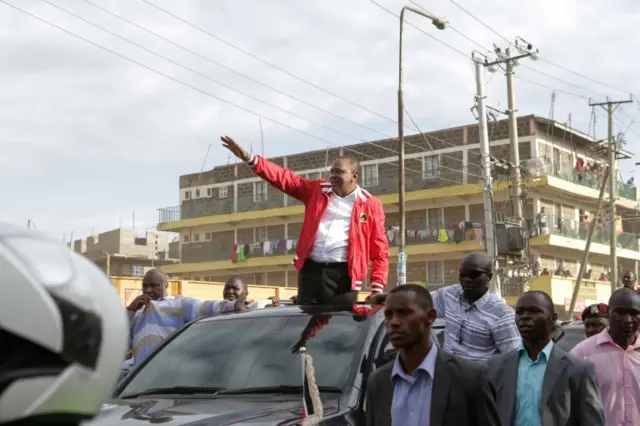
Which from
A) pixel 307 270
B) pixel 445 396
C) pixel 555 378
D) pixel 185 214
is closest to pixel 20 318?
pixel 445 396

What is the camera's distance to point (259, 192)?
179 feet

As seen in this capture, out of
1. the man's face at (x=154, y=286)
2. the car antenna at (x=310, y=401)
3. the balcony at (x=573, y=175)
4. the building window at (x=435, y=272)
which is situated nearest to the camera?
the car antenna at (x=310, y=401)

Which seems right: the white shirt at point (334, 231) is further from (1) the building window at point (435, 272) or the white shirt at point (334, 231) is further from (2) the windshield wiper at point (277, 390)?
(1) the building window at point (435, 272)

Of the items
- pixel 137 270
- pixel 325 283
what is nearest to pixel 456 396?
pixel 325 283

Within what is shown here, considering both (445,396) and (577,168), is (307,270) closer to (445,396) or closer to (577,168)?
(445,396)

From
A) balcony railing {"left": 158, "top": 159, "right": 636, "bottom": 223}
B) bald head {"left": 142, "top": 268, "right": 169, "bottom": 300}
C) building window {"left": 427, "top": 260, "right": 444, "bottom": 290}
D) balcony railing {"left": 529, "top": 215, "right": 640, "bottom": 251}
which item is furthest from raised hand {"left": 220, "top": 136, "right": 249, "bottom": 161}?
building window {"left": 427, "top": 260, "right": 444, "bottom": 290}

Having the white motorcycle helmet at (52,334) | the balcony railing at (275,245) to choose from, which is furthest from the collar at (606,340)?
the balcony railing at (275,245)

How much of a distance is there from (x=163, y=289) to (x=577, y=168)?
136 feet

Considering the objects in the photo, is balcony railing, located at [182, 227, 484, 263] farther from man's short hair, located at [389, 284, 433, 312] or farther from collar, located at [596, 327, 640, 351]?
man's short hair, located at [389, 284, 433, 312]

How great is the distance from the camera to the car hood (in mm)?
3889

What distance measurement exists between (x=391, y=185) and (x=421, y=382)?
1675 inches

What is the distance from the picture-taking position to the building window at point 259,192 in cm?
5169

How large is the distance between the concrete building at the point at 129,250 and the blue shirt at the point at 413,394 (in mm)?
54991

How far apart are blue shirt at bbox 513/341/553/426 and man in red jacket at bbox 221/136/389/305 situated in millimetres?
1969
